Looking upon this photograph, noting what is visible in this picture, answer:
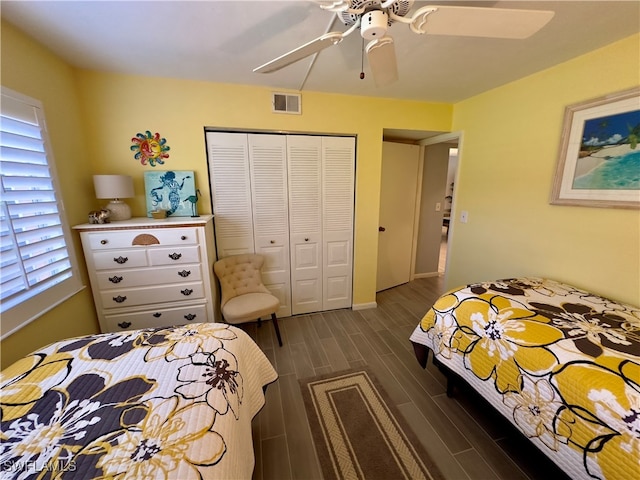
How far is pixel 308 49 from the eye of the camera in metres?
1.17

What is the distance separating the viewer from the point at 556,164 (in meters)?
1.94

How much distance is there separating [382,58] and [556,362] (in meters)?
1.67

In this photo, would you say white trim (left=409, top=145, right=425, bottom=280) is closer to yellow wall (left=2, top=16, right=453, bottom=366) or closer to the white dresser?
yellow wall (left=2, top=16, right=453, bottom=366)

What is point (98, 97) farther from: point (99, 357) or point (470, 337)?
point (470, 337)

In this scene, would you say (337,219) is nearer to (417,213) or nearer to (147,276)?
(417,213)

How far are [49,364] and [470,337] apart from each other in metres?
2.16

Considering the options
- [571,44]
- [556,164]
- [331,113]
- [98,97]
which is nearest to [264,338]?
[331,113]

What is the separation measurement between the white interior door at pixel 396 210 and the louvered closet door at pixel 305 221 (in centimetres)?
107

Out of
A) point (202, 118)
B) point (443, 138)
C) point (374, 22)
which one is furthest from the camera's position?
point (443, 138)

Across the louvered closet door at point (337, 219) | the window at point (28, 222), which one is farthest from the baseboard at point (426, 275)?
the window at point (28, 222)

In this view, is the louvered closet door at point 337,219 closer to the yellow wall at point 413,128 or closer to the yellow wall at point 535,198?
the yellow wall at point 413,128

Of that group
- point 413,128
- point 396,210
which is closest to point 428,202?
point 396,210

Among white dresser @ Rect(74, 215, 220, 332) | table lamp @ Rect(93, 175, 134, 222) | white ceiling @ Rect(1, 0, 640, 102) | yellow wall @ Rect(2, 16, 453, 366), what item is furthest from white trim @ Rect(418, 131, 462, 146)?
table lamp @ Rect(93, 175, 134, 222)

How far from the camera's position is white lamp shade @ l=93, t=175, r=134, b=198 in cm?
194
